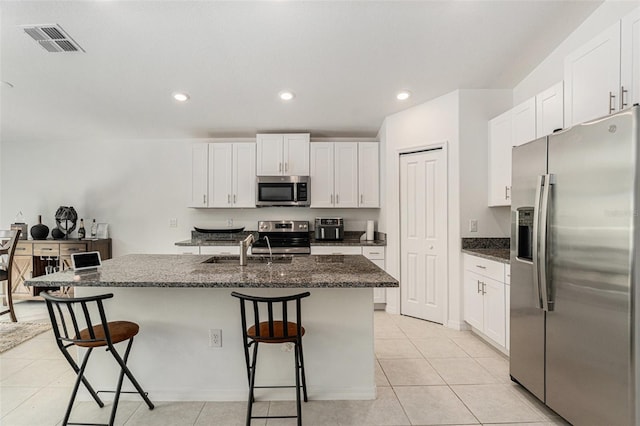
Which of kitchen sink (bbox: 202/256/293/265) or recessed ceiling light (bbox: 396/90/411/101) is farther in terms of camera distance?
recessed ceiling light (bbox: 396/90/411/101)

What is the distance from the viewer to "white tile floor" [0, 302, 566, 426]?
1880 mm

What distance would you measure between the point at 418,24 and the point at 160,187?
13.8 ft

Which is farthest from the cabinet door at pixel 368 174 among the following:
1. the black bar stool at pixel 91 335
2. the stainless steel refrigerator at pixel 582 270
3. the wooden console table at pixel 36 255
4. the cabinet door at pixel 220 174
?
the wooden console table at pixel 36 255

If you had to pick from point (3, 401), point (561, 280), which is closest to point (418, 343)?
point (561, 280)

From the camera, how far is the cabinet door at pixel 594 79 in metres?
1.81

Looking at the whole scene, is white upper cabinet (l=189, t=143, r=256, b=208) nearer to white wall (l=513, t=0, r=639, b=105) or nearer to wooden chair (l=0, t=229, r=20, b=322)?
wooden chair (l=0, t=229, r=20, b=322)

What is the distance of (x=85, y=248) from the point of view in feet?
14.1

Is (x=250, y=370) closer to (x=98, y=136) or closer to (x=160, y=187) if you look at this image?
(x=160, y=187)

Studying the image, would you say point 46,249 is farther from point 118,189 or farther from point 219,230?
point 219,230

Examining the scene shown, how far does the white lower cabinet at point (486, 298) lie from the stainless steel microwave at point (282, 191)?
85.1 inches

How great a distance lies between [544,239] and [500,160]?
1535 millimetres

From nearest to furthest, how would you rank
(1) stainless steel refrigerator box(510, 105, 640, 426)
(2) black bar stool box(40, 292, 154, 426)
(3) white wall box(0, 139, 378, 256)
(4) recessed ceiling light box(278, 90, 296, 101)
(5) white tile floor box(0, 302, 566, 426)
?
(1) stainless steel refrigerator box(510, 105, 640, 426) < (2) black bar stool box(40, 292, 154, 426) < (5) white tile floor box(0, 302, 566, 426) < (4) recessed ceiling light box(278, 90, 296, 101) < (3) white wall box(0, 139, 378, 256)

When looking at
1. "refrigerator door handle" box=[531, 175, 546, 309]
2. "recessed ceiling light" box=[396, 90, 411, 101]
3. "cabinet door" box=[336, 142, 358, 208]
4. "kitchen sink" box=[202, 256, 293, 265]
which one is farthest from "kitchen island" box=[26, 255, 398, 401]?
"cabinet door" box=[336, 142, 358, 208]

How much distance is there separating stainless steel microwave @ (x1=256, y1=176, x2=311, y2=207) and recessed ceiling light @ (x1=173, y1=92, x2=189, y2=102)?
4.32 feet
